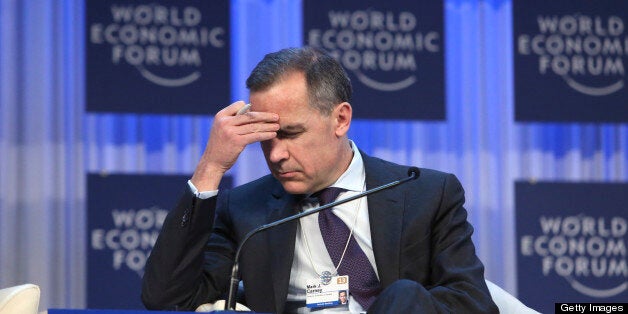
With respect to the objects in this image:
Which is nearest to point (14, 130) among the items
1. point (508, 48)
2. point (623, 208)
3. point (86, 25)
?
point (86, 25)

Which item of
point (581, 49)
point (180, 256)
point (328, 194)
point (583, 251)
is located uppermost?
point (581, 49)

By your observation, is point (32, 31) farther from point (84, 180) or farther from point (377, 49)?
point (377, 49)

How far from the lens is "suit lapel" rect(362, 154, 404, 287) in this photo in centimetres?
269

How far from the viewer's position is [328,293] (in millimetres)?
2645

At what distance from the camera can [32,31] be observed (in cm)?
453

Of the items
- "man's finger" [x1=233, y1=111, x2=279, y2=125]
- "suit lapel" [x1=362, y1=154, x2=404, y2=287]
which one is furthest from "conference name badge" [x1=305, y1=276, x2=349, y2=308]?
"man's finger" [x1=233, y1=111, x2=279, y2=125]

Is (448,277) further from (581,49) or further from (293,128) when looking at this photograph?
(581,49)

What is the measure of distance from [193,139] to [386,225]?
2.00 m

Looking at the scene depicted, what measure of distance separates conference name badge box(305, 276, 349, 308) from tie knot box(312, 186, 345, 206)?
259mm

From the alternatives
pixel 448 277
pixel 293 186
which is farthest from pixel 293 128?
pixel 448 277

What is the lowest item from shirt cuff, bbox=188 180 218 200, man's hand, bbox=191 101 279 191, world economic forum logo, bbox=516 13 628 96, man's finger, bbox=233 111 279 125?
shirt cuff, bbox=188 180 218 200

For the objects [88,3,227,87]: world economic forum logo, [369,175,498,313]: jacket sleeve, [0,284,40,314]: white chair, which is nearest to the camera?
[369,175,498,313]: jacket sleeve

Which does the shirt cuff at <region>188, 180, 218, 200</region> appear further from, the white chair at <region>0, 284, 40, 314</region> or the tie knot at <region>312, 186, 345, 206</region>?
the white chair at <region>0, 284, 40, 314</region>

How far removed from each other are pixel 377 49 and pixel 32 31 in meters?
1.62
